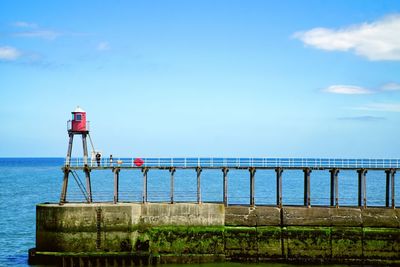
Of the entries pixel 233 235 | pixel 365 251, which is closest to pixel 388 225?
pixel 365 251

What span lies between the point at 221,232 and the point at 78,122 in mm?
14486

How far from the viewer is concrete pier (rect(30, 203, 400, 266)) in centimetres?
3934

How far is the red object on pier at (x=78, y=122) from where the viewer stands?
4366cm

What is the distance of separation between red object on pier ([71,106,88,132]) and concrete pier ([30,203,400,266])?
6.78 m

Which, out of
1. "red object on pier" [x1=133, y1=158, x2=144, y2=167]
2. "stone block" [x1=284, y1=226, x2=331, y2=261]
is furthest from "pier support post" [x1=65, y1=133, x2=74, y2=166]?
"stone block" [x1=284, y1=226, x2=331, y2=261]

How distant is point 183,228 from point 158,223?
1944 millimetres

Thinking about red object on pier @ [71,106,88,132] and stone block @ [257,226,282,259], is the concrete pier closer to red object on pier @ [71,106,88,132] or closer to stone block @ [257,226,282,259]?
stone block @ [257,226,282,259]

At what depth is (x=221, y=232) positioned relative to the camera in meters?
41.2

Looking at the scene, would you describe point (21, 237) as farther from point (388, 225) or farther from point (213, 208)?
point (388, 225)

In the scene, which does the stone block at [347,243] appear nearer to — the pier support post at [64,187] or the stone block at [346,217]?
the stone block at [346,217]

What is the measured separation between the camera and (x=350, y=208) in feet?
137

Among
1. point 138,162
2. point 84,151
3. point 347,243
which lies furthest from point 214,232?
point 84,151

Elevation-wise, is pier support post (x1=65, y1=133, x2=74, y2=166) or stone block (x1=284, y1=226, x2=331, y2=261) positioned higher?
pier support post (x1=65, y1=133, x2=74, y2=166)

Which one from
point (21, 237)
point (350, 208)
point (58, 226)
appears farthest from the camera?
point (21, 237)
